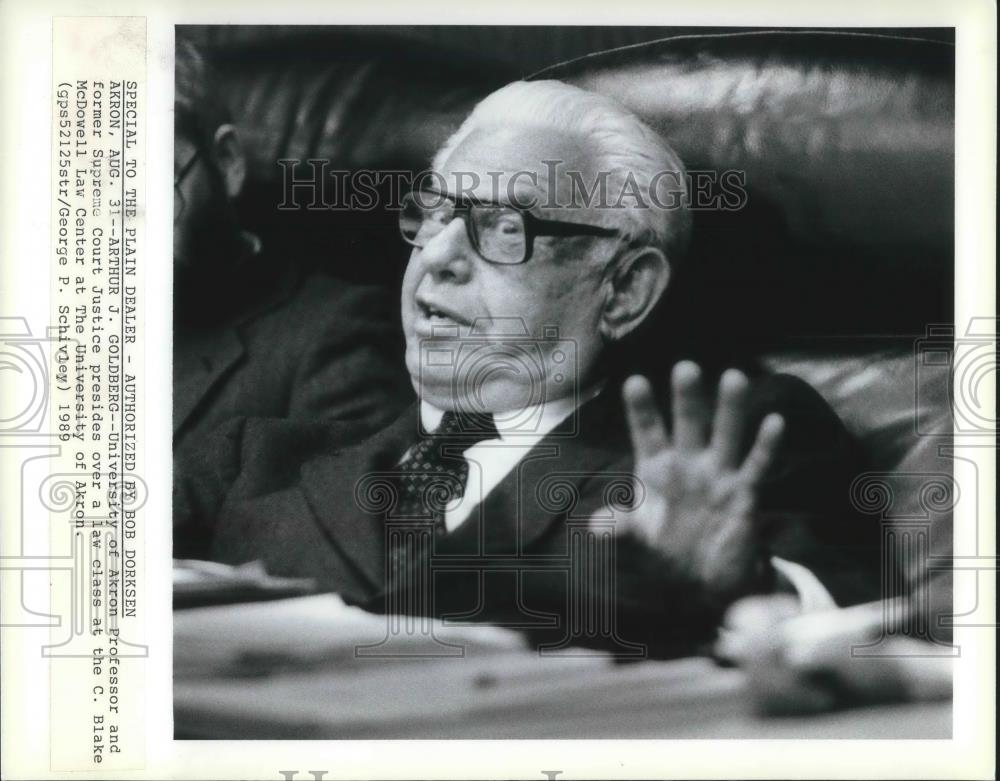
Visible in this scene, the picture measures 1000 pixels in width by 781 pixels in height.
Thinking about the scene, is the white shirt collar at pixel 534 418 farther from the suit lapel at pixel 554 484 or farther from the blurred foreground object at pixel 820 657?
the blurred foreground object at pixel 820 657

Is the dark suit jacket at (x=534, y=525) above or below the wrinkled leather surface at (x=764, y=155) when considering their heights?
below

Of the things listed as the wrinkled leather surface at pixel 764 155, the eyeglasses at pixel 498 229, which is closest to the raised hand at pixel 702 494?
the wrinkled leather surface at pixel 764 155

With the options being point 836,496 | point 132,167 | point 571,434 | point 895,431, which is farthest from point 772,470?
point 132,167

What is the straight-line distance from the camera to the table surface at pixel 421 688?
1965 millimetres

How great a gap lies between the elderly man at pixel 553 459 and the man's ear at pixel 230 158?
37 cm

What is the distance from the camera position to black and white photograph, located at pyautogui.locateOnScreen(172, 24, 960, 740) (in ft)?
6.44

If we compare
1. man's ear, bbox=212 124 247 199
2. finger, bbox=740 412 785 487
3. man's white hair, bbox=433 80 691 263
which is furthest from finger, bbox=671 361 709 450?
man's ear, bbox=212 124 247 199

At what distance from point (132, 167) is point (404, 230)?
1.95 feet

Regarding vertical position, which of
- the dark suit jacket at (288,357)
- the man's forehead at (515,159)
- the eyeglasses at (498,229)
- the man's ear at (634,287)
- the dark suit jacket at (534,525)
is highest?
the man's forehead at (515,159)

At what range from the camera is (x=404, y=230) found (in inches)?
77.7

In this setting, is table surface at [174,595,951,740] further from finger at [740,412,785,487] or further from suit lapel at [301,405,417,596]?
finger at [740,412,785,487]

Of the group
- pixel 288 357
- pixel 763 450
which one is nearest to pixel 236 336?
pixel 288 357

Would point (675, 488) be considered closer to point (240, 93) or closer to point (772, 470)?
point (772, 470)

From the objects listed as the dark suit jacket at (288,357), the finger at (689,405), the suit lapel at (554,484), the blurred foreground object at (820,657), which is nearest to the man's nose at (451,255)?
the dark suit jacket at (288,357)
